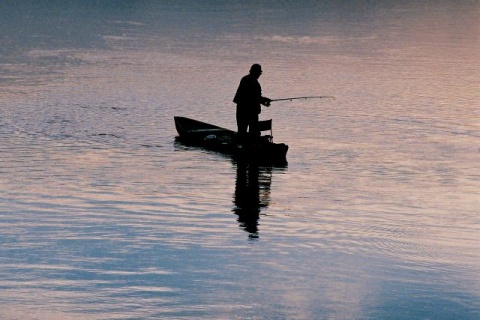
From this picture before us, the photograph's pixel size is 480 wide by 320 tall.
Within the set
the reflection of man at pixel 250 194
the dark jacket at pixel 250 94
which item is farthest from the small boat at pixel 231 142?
the dark jacket at pixel 250 94

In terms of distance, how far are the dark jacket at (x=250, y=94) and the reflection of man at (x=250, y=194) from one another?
1.37 meters

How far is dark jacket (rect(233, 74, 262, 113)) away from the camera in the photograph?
24.0 meters

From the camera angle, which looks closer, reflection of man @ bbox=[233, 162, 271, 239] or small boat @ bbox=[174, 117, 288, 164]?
reflection of man @ bbox=[233, 162, 271, 239]

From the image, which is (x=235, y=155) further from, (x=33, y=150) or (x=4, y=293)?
(x=4, y=293)

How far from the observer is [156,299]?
41.5 ft

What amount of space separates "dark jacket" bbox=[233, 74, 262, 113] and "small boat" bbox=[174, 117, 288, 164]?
0.53m

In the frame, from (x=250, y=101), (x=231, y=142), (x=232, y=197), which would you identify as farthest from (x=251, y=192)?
(x=231, y=142)

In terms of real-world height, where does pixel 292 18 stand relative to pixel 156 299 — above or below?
above

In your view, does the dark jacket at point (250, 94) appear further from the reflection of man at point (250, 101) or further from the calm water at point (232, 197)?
the calm water at point (232, 197)

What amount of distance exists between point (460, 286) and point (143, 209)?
6.58 m

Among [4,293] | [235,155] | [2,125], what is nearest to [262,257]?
[4,293]

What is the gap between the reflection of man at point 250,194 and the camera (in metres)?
17.6

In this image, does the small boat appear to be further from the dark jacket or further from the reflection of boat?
the dark jacket

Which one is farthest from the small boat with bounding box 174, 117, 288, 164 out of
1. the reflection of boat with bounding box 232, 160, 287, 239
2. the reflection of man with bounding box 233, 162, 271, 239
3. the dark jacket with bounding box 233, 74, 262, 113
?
the dark jacket with bounding box 233, 74, 262, 113
